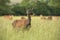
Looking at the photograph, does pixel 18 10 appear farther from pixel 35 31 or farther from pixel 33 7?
pixel 35 31

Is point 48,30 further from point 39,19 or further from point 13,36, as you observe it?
point 13,36

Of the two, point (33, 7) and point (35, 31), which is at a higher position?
point (33, 7)

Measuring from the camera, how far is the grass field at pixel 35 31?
1688mm

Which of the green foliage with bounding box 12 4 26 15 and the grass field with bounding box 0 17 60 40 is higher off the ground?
the green foliage with bounding box 12 4 26 15

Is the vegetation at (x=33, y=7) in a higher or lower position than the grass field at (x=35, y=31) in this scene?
higher

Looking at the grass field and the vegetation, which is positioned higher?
the vegetation

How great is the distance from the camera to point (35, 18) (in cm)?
172

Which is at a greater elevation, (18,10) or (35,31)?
(18,10)

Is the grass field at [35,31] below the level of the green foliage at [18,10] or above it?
below

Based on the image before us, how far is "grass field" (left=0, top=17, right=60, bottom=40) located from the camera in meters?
1.69

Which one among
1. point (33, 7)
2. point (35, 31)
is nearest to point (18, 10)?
point (33, 7)

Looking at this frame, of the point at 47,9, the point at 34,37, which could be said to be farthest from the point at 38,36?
the point at 47,9

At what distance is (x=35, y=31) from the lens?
5.62 feet

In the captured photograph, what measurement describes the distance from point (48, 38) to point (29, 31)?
20 centimetres
